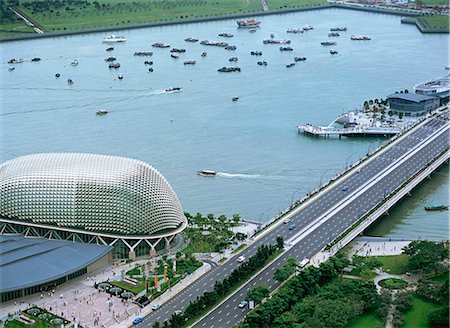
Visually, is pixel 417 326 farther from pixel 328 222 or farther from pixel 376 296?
pixel 328 222

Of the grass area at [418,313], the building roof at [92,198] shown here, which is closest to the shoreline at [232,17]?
the building roof at [92,198]

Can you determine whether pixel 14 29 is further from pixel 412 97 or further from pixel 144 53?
pixel 412 97

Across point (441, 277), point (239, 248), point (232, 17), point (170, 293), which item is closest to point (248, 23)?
point (232, 17)

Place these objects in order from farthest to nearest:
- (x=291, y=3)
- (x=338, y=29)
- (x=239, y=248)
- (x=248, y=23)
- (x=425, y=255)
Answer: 1. (x=291, y=3)
2. (x=248, y=23)
3. (x=338, y=29)
4. (x=239, y=248)
5. (x=425, y=255)

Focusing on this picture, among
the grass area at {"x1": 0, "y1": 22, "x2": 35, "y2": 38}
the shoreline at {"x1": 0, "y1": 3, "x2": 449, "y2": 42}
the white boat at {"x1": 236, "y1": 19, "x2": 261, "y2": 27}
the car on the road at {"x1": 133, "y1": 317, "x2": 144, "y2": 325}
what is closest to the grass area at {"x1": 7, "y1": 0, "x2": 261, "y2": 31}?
the shoreline at {"x1": 0, "y1": 3, "x2": 449, "y2": 42}

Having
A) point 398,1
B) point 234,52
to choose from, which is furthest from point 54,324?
point 398,1
